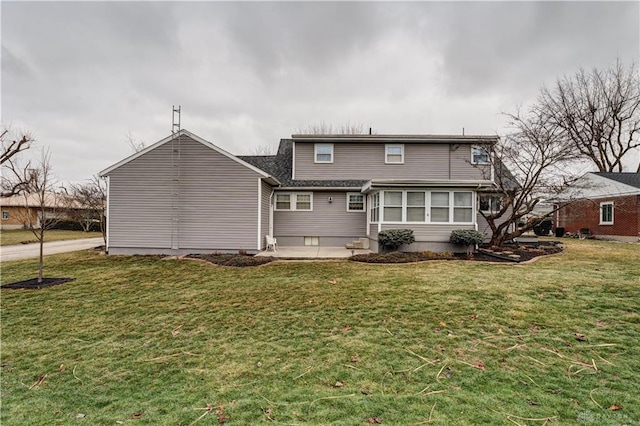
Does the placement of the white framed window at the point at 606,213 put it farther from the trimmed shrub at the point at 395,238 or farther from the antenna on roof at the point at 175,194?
the antenna on roof at the point at 175,194

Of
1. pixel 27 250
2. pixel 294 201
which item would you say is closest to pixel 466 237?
pixel 294 201

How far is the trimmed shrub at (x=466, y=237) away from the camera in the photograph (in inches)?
472

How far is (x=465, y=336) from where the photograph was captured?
4488 mm

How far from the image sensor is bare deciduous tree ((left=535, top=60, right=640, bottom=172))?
24.4 m

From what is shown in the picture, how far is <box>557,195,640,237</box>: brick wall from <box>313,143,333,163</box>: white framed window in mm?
14913

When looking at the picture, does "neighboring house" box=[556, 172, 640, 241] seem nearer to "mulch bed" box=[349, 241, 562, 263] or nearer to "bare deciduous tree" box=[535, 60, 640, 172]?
"bare deciduous tree" box=[535, 60, 640, 172]

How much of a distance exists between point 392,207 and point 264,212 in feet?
19.0

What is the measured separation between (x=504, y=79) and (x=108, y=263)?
72.2 feet

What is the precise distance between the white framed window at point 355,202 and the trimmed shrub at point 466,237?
4930mm

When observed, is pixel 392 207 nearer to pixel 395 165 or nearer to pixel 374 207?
pixel 374 207

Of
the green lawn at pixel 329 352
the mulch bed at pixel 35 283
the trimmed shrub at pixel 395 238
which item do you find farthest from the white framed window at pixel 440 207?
the mulch bed at pixel 35 283

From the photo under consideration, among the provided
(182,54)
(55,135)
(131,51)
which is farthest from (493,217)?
(55,135)

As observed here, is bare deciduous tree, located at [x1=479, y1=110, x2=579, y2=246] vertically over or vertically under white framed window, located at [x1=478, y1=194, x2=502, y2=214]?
over

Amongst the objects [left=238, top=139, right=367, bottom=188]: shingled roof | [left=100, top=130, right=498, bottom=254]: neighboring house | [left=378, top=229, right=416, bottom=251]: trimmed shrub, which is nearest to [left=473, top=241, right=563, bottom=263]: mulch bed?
[left=100, top=130, right=498, bottom=254]: neighboring house
